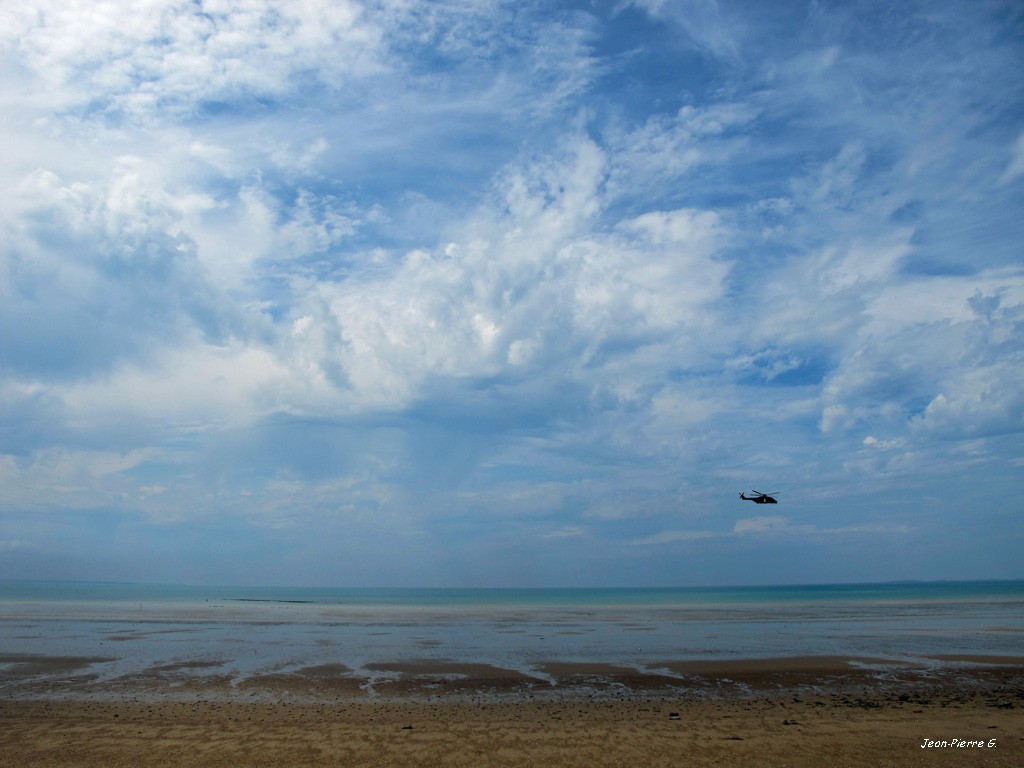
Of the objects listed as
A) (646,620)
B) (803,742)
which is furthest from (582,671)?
(646,620)

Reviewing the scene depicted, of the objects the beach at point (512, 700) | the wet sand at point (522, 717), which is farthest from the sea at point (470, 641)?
the wet sand at point (522, 717)

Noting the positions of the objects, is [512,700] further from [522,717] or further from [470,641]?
[470,641]

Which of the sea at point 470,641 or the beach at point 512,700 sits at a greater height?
the beach at point 512,700

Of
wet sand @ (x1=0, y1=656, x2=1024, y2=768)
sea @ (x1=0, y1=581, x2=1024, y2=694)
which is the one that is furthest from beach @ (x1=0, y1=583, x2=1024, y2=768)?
sea @ (x1=0, y1=581, x2=1024, y2=694)

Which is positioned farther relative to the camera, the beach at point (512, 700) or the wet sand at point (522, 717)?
the beach at point (512, 700)

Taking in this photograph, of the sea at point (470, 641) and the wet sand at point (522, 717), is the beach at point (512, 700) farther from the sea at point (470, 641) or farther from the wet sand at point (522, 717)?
the sea at point (470, 641)

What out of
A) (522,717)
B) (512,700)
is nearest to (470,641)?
(512,700)

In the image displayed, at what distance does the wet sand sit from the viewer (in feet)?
56.6

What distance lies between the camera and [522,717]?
2116 cm

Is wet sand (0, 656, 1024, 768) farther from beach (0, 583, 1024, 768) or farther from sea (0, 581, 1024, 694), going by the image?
sea (0, 581, 1024, 694)

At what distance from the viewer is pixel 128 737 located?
18734mm

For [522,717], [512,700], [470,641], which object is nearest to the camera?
[522,717]

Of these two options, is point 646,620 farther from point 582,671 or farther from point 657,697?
point 657,697

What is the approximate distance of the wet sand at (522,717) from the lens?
56.6ft
